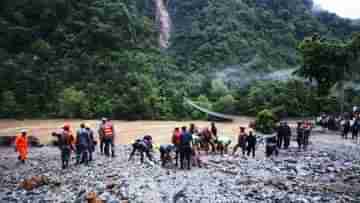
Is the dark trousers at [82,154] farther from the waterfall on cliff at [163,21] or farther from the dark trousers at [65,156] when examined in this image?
the waterfall on cliff at [163,21]

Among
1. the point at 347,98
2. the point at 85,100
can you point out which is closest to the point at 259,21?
the point at 347,98

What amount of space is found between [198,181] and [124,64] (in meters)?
33.8

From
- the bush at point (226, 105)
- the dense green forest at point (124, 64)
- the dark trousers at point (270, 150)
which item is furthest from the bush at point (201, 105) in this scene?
the dark trousers at point (270, 150)

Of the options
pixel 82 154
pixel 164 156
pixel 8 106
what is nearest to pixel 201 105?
pixel 8 106

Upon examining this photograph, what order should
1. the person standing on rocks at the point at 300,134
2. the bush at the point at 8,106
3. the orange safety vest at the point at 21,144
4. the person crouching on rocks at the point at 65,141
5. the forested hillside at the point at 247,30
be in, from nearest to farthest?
the person crouching on rocks at the point at 65,141, the orange safety vest at the point at 21,144, the person standing on rocks at the point at 300,134, the bush at the point at 8,106, the forested hillside at the point at 247,30

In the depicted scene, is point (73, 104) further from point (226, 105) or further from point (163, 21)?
point (163, 21)

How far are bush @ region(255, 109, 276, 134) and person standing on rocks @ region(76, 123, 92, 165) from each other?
1775 cm

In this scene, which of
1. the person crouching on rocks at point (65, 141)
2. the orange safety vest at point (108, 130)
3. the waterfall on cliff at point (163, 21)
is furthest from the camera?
Result: the waterfall on cliff at point (163, 21)

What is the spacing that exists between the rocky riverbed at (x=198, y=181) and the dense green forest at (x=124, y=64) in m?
21.8

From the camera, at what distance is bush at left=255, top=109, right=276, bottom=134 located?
1104 inches

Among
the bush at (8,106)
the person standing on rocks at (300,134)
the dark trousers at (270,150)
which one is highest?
the bush at (8,106)

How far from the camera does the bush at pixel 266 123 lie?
28.0 meters

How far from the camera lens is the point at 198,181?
451 inches

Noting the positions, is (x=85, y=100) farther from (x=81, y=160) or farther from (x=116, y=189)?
(x=116, y=189)
